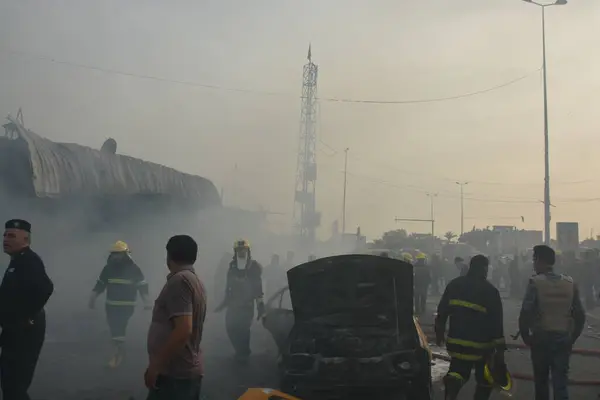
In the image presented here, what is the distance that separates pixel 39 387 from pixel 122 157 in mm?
7813

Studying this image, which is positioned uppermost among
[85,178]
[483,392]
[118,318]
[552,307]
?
[85,178]

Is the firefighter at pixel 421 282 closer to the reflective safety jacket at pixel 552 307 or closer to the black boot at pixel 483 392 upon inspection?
the reflective safety jacket at pixel 552 307

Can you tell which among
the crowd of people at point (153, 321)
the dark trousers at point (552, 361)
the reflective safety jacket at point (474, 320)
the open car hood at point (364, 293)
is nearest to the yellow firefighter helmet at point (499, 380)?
the reflective safety jacket at point (474, 320)

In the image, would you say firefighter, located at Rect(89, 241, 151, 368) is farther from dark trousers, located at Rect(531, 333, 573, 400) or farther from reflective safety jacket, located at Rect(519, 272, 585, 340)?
dark trousers, located at Rect(531, 333, 573, 400)

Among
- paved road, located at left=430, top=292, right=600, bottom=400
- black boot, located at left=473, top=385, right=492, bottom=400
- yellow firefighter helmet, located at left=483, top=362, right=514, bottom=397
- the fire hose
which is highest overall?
yellow firefighter helmet, located at left=483, top=362, right=514, bottom=397

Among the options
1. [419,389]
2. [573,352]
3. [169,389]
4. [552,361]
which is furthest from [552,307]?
[573,352]

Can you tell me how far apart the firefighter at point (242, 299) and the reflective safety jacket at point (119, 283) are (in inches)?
59.4

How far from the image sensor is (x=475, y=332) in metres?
6.01

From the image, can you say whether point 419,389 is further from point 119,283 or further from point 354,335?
point 119,283

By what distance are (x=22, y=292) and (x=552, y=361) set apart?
202 inches

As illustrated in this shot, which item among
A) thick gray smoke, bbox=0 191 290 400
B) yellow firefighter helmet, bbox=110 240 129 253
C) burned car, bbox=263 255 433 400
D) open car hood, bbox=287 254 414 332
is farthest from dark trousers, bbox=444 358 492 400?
yellow firefighter helmet, bbox=110 240 129 253

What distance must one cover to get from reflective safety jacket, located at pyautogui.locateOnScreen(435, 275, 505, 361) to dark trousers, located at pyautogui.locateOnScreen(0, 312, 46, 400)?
3955mm

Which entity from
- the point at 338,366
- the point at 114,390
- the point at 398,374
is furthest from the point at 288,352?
the point at 114,390

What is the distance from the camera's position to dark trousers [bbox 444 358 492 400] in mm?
5988
